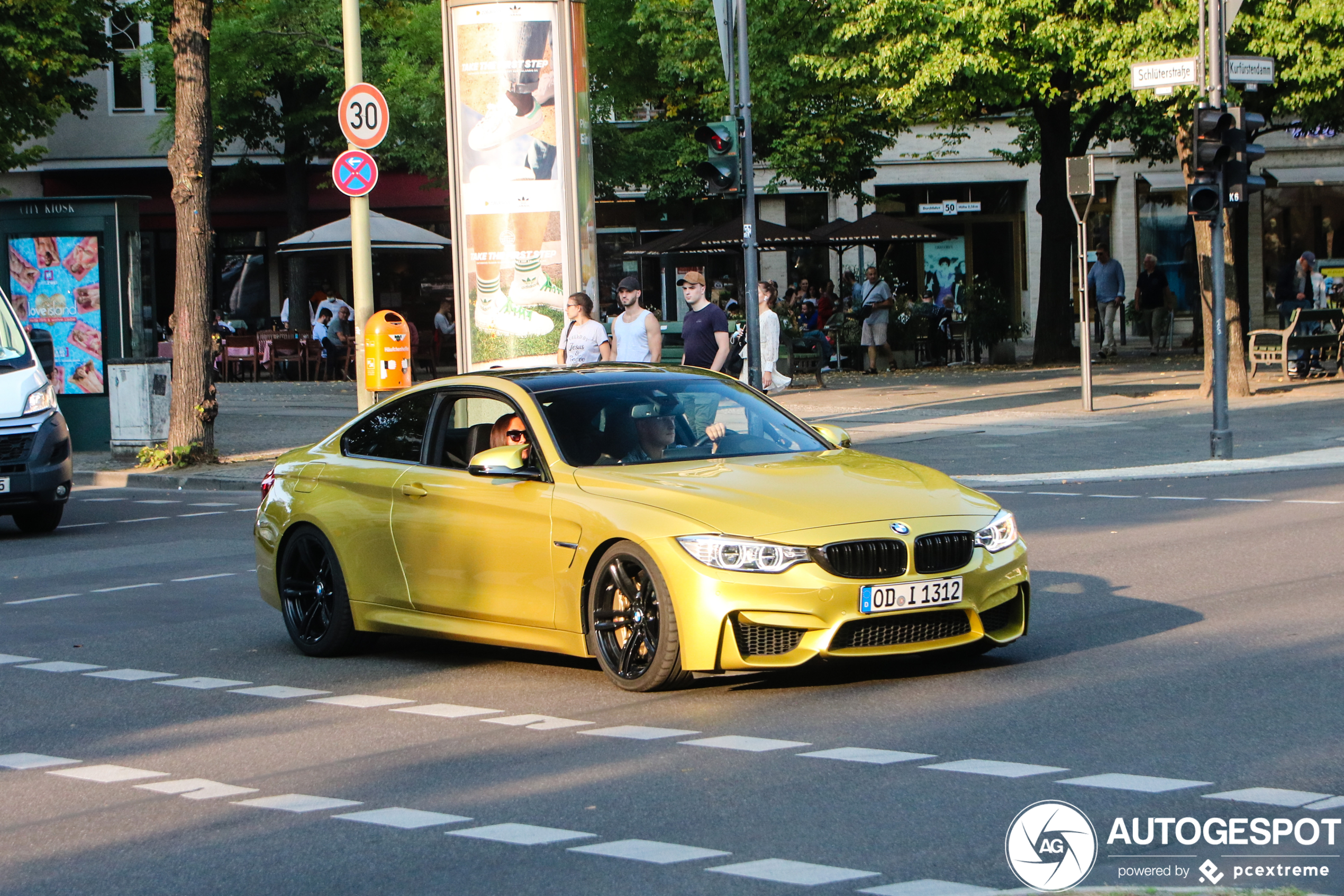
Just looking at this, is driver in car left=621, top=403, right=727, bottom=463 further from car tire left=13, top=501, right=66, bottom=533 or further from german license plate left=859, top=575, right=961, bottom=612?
car tire left=13, top=501, right=66, bottom=533

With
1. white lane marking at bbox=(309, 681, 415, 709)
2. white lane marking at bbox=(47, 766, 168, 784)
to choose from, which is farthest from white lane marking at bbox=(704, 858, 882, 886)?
white lane marking at bbox=(309, 681, 415, 709)

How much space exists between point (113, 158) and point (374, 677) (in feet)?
131

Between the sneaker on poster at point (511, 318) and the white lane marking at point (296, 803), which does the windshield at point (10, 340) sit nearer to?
the sneaker on poster at point (511, 318)

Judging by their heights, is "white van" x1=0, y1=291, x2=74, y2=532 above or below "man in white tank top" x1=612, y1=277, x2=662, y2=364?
below

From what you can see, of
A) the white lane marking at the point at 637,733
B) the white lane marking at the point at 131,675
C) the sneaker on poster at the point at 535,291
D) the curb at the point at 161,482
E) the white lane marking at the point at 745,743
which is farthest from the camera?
the curb at the point at 161,482

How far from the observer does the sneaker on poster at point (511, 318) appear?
18828 mm

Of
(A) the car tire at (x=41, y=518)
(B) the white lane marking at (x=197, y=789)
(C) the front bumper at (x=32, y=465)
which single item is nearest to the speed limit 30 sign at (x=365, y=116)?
(C) the front bumper at (x=32, y=465)

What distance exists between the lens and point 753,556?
7414mm

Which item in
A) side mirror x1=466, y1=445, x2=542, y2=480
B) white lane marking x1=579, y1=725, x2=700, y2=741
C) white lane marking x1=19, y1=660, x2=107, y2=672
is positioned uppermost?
side mirror x1=466, y1=445, x2=542, y2=480

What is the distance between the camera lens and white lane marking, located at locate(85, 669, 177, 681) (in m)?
8.90

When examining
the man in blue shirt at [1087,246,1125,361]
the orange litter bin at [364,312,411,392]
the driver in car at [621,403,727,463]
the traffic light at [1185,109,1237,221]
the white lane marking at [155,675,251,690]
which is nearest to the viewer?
the driver in car at [621,403,727,463]

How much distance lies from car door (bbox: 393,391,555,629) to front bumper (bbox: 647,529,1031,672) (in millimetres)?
866

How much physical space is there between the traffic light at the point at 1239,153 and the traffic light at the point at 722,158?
194 inches

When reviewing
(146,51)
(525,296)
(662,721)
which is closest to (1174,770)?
(662,721)
